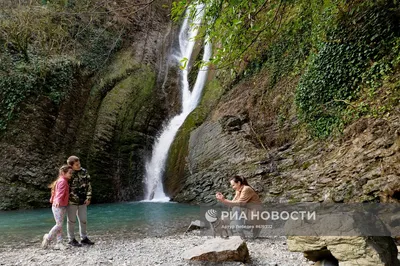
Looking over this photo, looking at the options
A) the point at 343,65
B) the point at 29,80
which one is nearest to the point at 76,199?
the point at 343,65

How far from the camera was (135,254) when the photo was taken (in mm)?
4707

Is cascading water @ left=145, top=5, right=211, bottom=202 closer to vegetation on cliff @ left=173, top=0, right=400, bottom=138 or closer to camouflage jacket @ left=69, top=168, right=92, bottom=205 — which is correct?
vegetation on cliff @ left=173, top=0, right=400, bottom=138

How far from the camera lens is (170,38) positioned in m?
22.5

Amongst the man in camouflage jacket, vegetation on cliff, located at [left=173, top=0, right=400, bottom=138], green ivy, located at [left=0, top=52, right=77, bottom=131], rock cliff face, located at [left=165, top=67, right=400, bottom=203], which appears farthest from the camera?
green ivy, located at [left=0, top=52, right=77, bottom=131]

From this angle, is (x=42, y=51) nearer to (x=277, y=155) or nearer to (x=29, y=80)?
(x=29, y=80)

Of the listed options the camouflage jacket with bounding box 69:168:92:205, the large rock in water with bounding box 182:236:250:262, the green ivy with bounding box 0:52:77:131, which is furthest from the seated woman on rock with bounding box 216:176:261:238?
the green ivy with bounding box 0:52:77:131

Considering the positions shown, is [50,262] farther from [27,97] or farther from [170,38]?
[170,38]

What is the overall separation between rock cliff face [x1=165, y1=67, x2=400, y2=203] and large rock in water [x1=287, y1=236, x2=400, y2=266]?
2.98 metres

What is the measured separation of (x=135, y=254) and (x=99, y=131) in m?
11.3

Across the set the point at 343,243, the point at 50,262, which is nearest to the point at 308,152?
the point at 343,243

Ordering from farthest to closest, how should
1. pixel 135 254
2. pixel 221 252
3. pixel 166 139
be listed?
pixel 166 139 < pixel 135 254 < pixel 221 252

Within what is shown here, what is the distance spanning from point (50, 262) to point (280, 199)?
6.15 metres

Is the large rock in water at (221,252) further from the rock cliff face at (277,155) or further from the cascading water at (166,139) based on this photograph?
the cascading water at (166,139)

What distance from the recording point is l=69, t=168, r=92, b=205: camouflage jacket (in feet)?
17.6
